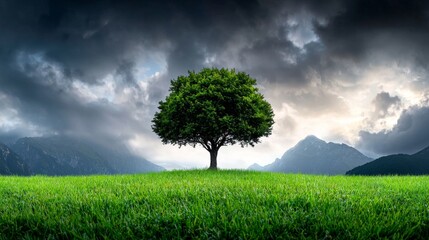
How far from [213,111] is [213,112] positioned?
0.69 feet

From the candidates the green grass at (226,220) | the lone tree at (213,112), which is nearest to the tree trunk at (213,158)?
the lone tree at (213,112)

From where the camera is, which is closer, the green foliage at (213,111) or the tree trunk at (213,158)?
the green foliage at (213,111)

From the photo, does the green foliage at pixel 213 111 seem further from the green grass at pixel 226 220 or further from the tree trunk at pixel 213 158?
the green grass at pixel 226 220

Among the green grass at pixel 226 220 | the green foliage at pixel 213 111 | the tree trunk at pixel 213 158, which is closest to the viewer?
the green grass at pixel 226 220

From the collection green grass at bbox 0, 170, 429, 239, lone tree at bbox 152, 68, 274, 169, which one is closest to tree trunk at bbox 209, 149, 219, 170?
lone tree at bbox 152, 68, 274, 169

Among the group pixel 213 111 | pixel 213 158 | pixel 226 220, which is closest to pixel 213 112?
pixel 213 111

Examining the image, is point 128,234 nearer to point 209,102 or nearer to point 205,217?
point 205,217

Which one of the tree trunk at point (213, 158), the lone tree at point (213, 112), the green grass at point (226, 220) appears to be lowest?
the green grass at point (226, 220)

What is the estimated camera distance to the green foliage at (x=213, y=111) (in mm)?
29953

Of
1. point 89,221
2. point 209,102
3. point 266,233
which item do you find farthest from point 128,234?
point 209,102

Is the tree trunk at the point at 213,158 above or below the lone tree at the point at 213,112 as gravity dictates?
below

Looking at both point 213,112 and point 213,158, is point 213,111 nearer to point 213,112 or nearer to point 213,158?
point 213,112

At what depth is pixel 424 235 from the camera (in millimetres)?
6152

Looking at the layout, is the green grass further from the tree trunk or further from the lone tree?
the tree trunk
